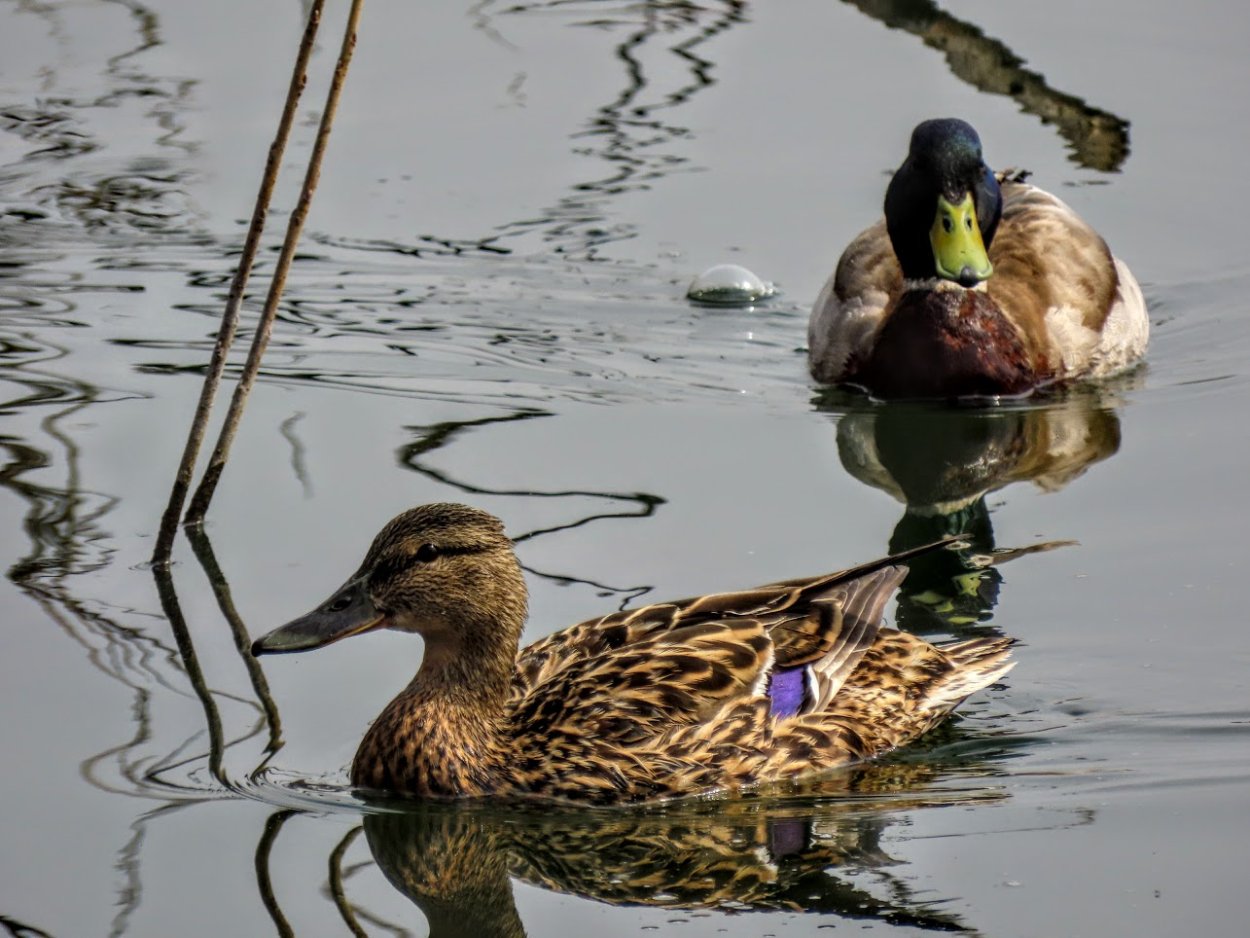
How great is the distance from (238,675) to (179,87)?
686 cm

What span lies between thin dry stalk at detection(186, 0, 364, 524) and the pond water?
0.20m

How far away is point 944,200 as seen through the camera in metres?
10.4

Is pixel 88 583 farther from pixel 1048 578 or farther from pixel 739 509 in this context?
pixel 1048 578

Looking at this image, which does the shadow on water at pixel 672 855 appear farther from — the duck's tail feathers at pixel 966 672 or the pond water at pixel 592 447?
the duck's tail feathers at pixel 966 672

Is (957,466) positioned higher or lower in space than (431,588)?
lower

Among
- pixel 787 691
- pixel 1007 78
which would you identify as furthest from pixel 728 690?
pixel 1007 78

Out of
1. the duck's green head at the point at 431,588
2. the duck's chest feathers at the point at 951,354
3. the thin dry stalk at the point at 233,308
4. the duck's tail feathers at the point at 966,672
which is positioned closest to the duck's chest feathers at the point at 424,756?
the duck's green head at the point at 431,588

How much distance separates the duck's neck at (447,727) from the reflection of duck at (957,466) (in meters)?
1.70

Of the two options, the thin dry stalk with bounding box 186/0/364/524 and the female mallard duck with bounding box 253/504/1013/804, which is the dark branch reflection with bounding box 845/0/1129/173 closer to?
the thin dry stalk with bounding box 186/0/364/524

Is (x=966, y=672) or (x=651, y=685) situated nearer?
(x=651, y=685)

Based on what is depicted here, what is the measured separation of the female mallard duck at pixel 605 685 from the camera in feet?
21.1

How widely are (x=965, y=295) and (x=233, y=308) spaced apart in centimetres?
416

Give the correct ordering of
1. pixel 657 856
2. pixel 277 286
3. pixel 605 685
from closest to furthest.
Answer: pixel 657 856
pixel 605 685
pixel 277 286

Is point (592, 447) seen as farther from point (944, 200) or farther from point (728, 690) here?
point (728, 690)
